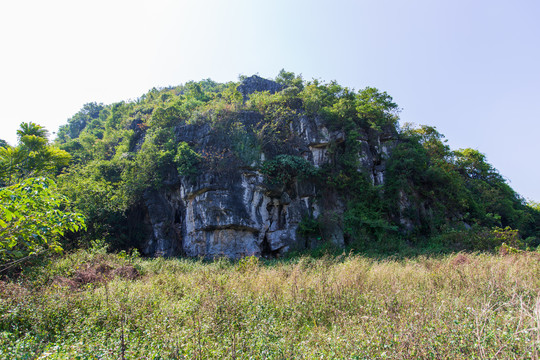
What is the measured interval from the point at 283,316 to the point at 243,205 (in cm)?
1013

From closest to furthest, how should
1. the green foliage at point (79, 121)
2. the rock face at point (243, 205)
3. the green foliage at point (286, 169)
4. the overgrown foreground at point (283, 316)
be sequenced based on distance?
the overgrown foreground at point (283, 316)
the rock face at point (243, 205)
the green foliage at point (286, 169)
the green foliage at point (79, 121)

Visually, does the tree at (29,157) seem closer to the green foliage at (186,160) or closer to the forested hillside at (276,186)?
the forested hillside at (276,186)

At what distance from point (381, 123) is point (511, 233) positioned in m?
9.12

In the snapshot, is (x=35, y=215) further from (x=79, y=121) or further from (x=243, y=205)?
(x=79, y=121)

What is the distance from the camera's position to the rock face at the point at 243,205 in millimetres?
14820

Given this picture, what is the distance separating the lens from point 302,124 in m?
17.8

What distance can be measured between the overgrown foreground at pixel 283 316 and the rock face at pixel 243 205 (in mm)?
6236

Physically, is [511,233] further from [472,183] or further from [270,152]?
Answer: [270,152]

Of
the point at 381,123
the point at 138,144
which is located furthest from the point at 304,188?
the point at 138,144

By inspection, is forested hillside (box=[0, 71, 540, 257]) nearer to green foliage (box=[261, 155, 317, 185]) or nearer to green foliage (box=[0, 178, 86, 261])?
green foliage (box=[261, 155, 317, 185])

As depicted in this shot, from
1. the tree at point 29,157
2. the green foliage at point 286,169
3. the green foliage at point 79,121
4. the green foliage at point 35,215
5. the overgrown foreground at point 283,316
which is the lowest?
the overgrown foreground at point 283,316

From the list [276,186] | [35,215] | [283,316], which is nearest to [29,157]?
[276,186]

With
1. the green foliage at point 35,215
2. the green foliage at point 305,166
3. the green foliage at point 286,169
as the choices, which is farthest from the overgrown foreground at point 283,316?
the green foliage at point 286,169

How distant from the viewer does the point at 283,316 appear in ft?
17.0
